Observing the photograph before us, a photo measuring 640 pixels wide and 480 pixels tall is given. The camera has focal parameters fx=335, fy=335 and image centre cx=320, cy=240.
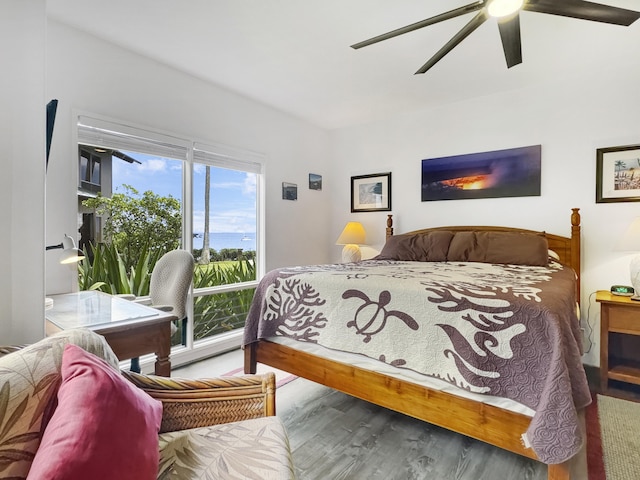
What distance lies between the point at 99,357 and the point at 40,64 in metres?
1.02

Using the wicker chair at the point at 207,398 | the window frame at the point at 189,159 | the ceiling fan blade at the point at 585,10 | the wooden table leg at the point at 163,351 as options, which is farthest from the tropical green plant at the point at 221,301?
the ceiling fan blade at the point at 585,10

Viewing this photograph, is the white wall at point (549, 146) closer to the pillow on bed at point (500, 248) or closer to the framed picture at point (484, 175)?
the framed picture at point (484, 175)

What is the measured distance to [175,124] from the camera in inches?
115

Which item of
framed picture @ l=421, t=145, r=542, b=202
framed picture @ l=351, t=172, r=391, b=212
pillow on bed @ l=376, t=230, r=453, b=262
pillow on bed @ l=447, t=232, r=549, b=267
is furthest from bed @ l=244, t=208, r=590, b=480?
framed picture @ l=351, t=172, r=391, b=212

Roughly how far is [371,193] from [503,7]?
2.79m

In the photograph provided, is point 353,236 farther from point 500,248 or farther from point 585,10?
point 585,10

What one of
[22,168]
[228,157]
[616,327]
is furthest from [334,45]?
[616,327]

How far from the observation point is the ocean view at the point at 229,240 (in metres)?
3.22

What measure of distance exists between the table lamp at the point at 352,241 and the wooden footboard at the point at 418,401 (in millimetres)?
1846

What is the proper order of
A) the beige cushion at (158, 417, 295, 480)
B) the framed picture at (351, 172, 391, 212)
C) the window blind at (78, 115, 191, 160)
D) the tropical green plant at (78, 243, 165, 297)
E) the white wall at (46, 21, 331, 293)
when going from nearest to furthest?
1. the beige cushion at (158, 417, 295, 480)
2. the white wall at (46, 21, 331, 293)
3. the window blind at (78, 115, 191, 160)
4. the tropical green plant at (78, 243, 165, 297)
5. the framed picture at (351, 172, 391, 212)

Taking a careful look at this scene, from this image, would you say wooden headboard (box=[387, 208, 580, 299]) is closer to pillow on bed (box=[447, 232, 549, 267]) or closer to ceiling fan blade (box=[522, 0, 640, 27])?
pillow on bed (box=[447, 232, 549, 267])

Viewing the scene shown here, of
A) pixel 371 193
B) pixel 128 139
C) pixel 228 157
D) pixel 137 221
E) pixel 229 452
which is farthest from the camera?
pixel 371 193

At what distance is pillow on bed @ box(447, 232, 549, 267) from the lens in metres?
2.84

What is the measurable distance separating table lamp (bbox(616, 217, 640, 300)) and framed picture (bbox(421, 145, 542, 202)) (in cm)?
84
